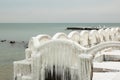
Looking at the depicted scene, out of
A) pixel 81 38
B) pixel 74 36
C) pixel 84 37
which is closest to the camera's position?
pixel 74 36

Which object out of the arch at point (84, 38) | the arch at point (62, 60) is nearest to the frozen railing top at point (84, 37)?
the arch at point (84, 38)

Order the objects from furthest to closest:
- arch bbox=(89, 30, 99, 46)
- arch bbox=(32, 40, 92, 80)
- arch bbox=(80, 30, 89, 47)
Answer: arch bbox=(89, 30, 99, 46)
arch bbox=(80, 30, 89, 47)
arch bbox=(32, 40, 92, 80)

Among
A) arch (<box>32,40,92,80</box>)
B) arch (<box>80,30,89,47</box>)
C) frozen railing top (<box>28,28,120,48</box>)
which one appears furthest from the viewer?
arch (<box>80,30,89,47</box>)

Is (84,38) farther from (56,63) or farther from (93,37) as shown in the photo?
(56,63)

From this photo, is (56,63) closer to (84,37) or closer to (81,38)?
(81,38)

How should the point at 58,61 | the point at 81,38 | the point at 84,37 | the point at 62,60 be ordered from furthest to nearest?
the point at 84,37, the point at 81,38, the point at 58,61, the point at 62,60

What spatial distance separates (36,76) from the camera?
1021 cm

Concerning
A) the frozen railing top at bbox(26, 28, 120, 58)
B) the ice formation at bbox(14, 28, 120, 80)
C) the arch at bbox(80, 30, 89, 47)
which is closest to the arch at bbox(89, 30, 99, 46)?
the frozen railing top at bbox(26, 28, 120, 58)

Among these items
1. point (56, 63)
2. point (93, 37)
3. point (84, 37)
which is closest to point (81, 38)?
point (84, 37)

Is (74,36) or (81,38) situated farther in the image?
(81,38)

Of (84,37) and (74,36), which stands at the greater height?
(74,36)

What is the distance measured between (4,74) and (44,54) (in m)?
11.1

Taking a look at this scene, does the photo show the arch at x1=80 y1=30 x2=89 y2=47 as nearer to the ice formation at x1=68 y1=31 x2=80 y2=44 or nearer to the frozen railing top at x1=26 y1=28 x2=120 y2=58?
the frozen railing top at x1=26 y1=28 x2=120 y2=58

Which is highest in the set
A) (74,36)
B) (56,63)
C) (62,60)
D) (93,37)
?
(74,36)
